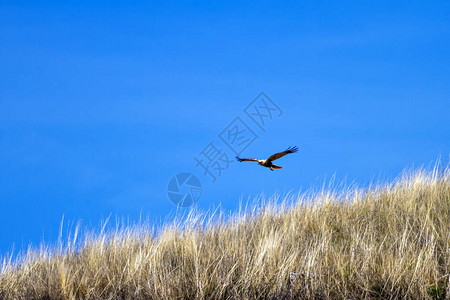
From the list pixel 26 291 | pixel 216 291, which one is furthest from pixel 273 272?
pixel 26 291

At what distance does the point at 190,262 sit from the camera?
548 centimetres

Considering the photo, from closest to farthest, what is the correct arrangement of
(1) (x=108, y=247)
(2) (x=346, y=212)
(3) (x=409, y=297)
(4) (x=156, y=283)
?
(3) (x=409, y=297), (4) (x=156, y=283), (1) (x=108, y=247), (2) (x=346, y=212)

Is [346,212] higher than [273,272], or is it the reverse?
[346,212]

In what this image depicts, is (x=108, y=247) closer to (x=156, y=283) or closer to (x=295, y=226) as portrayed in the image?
(x=156, y=283)

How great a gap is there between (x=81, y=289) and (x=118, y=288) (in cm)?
45

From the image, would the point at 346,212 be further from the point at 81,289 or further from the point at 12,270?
the point at 12,270

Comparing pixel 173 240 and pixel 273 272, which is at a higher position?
pixel 173 240

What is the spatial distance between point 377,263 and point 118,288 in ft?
8.68

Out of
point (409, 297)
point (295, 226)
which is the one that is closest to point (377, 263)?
point (409, 297)

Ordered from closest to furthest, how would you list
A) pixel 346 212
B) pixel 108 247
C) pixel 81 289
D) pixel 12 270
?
pixel 81 289 < pixel 12 270 < pixel 108 247 < pixel 346 212

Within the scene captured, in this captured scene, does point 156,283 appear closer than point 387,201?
Yes

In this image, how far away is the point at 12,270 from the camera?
6281 millimetres

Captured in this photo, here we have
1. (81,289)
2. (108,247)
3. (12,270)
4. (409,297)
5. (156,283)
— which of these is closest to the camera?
(409,297)

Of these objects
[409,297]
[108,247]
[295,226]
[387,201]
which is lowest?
[409,297]
